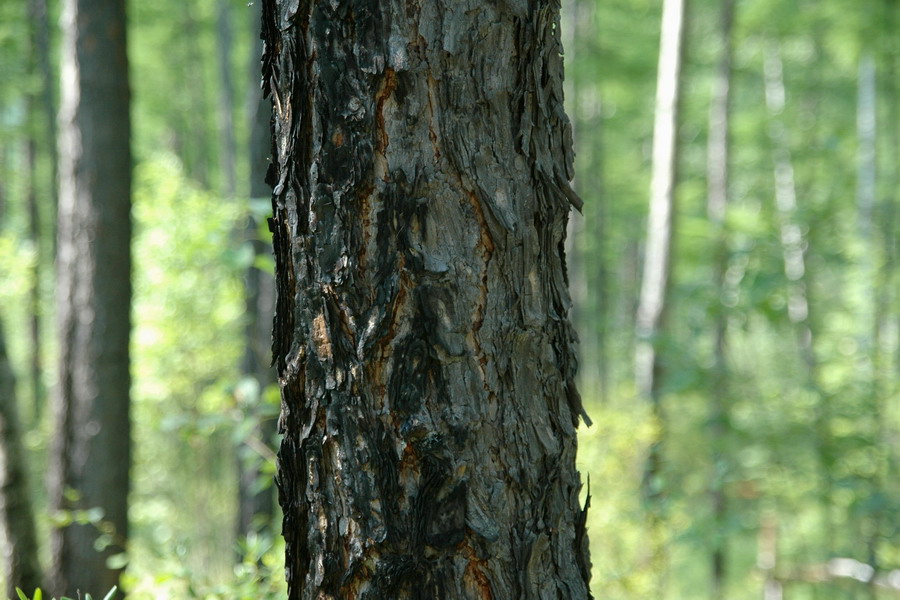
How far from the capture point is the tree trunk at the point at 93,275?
13.7ft

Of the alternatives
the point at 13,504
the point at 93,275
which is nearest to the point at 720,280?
the point at 93,275

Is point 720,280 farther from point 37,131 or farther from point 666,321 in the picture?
point 37,131

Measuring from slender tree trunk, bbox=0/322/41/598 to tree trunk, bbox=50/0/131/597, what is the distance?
332 mm

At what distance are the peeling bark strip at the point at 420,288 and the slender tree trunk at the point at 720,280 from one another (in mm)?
3274

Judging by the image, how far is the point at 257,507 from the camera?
642cm

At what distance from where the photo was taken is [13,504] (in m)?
3.80

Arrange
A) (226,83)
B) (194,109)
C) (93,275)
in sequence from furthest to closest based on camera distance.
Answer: (194,109) < (226,83) < (93,275)

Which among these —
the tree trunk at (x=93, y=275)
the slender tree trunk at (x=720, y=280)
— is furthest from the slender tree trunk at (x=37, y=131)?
the slender tree trunk at (x=720, y=280)

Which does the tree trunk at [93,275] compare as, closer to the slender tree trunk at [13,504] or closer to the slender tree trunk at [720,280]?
the slender tree trunk at [13,504]

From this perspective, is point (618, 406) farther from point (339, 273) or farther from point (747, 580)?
point (747, 580)

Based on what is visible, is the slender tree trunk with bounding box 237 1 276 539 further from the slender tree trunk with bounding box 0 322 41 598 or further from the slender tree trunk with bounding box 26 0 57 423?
the slender tree trunk with bounding box 26 0 57 423

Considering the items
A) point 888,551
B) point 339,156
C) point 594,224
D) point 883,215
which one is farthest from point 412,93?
point 594,224

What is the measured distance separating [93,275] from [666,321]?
210 inches

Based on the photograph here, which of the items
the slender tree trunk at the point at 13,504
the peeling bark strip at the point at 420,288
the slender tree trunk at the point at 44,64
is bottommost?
the slender tree trunk at the point at 13,504
